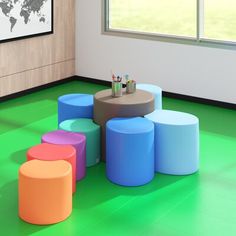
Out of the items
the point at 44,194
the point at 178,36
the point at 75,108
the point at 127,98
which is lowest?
the point at 44,194

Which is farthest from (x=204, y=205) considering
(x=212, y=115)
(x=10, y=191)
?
(x=212, y=115)

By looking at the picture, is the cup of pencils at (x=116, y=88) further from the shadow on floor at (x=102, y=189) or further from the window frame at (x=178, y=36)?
the window frame at (x=178, y=36)

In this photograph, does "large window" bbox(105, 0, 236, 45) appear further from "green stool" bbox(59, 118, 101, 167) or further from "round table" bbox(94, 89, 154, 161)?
"green stool" bbox(59, 118, 101, 167)

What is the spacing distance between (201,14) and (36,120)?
95.5 inches

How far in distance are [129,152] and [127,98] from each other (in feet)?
2.35

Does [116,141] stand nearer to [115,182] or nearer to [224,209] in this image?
[115,182]

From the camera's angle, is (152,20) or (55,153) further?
(152,20)

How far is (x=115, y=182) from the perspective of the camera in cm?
473

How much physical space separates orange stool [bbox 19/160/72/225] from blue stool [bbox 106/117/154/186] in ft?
2.03

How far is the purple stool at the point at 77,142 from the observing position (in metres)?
4.70

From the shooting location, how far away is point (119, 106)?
4941 millimetres

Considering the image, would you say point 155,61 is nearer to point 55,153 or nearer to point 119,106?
point 119,106

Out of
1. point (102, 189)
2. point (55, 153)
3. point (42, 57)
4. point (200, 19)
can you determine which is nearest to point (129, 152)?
point (102, 189)

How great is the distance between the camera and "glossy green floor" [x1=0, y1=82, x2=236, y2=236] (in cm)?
400
